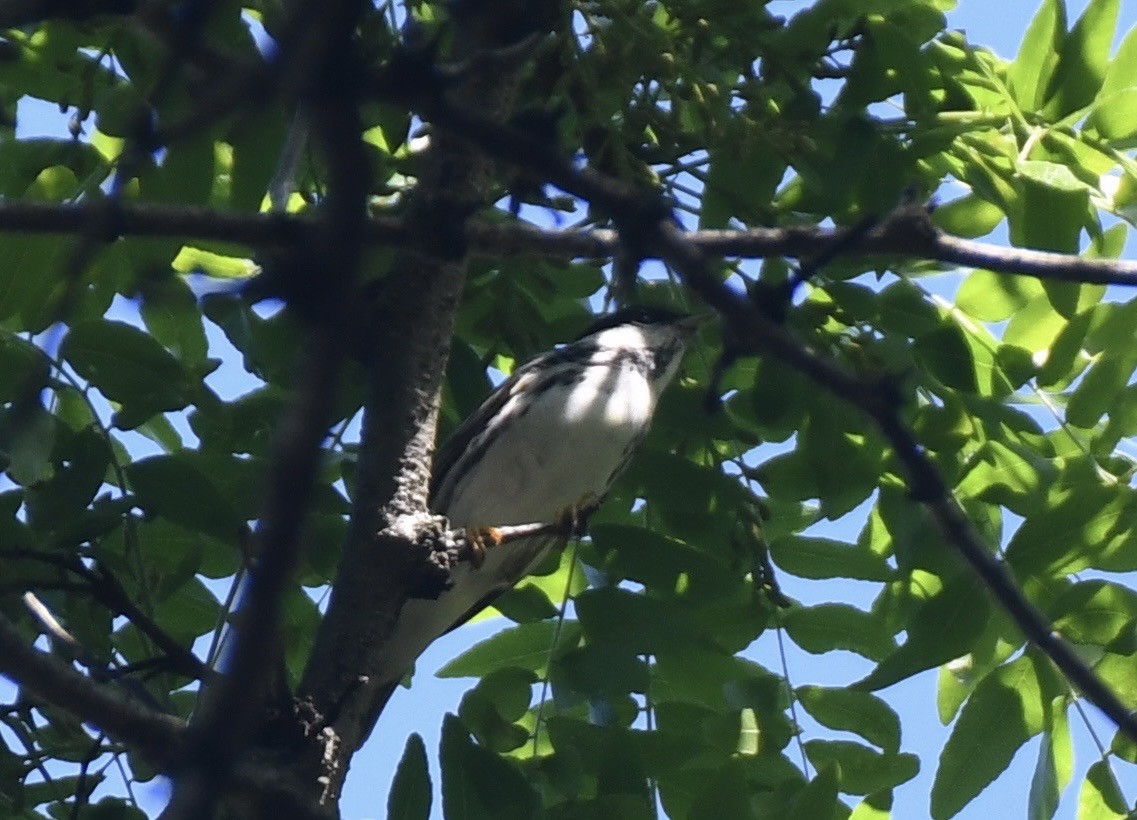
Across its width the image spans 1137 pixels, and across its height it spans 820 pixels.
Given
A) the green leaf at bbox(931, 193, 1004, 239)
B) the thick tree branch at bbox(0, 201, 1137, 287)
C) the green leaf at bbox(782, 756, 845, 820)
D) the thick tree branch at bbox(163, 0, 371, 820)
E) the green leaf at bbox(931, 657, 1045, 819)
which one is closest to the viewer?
the thick tree branch at bbox(163, 0, 371, 820)

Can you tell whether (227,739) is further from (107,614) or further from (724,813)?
(107,614)

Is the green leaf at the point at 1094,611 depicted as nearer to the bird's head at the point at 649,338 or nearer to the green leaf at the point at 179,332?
the bird's head at the point at 649,338

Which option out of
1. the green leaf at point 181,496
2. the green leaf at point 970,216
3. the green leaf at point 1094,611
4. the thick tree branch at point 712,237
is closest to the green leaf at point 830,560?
the green leaf at point 1094,611

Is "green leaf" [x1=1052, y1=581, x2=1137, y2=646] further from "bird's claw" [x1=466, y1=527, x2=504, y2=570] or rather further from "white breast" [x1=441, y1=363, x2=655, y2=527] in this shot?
"white breast" [x1=441, y1=363, x2=655, y2=527]

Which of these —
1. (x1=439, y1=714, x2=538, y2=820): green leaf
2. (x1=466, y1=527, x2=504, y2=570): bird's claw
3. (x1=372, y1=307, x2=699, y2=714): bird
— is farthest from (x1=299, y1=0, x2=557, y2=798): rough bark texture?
(x1=372, y1=307, x2=699, y2=714): bird

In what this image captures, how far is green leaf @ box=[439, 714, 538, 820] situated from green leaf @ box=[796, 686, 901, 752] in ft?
2.13

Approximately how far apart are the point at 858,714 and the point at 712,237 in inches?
65.2

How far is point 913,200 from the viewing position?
1.78m

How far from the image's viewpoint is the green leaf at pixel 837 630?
3174 millimetres

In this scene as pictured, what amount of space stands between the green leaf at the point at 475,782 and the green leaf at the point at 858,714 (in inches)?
25.6

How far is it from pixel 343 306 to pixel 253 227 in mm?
641

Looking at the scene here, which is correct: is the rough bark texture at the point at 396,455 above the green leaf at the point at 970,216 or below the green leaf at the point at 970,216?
below

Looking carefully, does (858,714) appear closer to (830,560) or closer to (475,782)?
(830,560)

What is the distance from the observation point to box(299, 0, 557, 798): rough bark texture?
2.48 meters
